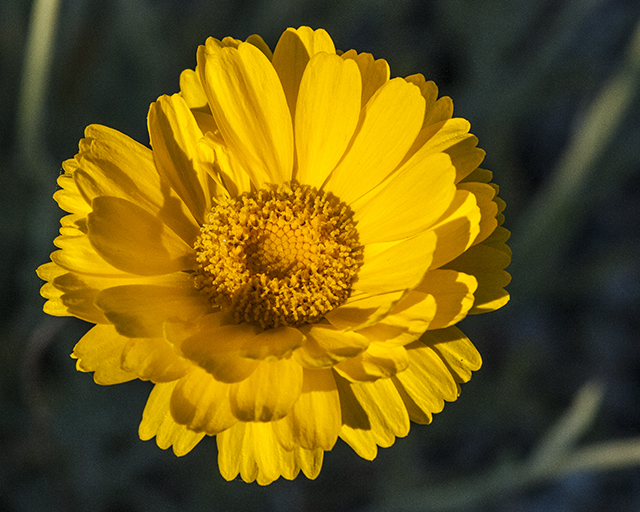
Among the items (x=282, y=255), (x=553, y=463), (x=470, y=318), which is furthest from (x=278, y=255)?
(x=470, y=318)

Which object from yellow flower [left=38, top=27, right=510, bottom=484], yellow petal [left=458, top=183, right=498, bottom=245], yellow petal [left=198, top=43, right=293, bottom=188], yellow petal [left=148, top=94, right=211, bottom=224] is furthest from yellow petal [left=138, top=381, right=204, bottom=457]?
yellow petal [left=458, top=183, right=498, bottom=245]

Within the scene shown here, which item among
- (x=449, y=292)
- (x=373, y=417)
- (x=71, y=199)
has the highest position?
(x=71, y=199)

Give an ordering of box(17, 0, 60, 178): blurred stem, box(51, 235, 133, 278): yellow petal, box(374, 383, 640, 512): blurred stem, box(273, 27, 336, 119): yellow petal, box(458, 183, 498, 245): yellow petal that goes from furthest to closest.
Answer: box(374, 383, 640, 512): blurred stem, box(17, 0, 60, 178): blurred stem, box(273, 27, 336, 119): yellow petal, box(458, 183, 498, 245): yellow petal, box(51, 235, 133, 278): yellow petal

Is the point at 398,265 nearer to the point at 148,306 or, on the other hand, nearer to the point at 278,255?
the point at 278,255

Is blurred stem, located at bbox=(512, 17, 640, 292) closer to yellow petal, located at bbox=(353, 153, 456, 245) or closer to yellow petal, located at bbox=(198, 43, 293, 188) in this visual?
yellow petal, located at bbox=(353, 153, 456, 245)

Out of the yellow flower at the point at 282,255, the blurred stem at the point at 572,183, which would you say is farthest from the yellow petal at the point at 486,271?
the blurred stem at the point at 572,183
